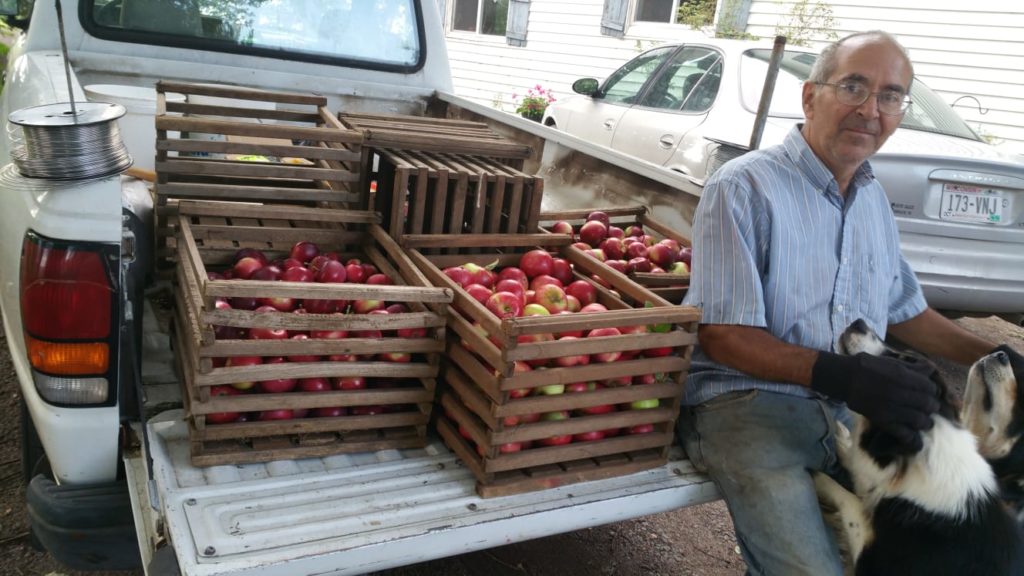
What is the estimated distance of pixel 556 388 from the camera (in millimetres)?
2193

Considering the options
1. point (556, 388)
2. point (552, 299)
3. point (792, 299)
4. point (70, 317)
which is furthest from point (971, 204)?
point (70, 317)

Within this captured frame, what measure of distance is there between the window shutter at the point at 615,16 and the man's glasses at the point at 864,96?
10926 millimetres

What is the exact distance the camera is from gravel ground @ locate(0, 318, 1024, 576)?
2865 millimetres

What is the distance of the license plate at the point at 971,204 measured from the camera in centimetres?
482

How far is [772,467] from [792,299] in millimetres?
546

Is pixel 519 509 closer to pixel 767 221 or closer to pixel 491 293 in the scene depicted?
pixel 491 293

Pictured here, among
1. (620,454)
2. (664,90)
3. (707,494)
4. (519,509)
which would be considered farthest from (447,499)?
(664,90)

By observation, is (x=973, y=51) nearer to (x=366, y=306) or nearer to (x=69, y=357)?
(x=366, y=306)

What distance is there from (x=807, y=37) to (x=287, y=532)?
36.2 ft

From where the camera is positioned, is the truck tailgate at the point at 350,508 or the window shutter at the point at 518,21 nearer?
the truck tailgate at the point at 350,508

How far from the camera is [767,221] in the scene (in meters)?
2.45

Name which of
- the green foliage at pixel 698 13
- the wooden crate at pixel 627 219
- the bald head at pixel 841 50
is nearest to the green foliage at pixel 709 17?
the green foliage at pixel 698 13

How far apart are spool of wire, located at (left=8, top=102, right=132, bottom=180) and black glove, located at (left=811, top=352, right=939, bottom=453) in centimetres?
195

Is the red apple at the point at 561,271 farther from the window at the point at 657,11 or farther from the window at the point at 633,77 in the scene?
the window at the point at 657,11
